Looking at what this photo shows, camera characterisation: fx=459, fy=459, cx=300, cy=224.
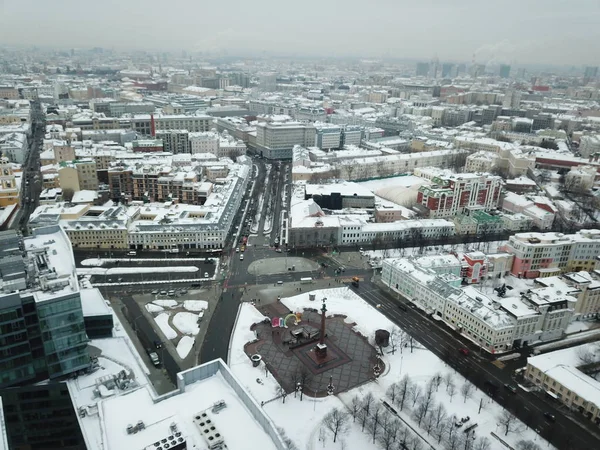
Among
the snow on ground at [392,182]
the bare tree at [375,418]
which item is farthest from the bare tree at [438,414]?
the snow on ground at [392,182]

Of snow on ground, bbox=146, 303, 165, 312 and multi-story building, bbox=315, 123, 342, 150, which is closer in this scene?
snow on ground, bbox=146, 303, 165, 312

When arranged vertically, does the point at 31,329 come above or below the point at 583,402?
above

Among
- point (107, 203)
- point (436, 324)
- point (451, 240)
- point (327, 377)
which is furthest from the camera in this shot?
point (107, 203)

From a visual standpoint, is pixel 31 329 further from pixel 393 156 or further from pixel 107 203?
pixel 393 156

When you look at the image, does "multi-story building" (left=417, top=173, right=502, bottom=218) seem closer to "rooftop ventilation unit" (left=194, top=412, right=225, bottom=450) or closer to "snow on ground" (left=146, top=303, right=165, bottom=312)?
"snow on ground" (left=146, top=303, right=165, bottom=312)

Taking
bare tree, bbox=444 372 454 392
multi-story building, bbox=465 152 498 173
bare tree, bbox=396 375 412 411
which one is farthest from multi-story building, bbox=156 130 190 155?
bare tree, bbox=444 372 454 392

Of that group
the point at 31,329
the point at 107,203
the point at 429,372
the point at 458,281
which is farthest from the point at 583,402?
the point at 107,203

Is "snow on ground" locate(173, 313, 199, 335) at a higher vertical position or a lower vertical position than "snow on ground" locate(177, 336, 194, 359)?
higher
